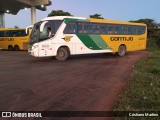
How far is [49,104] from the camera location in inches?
310

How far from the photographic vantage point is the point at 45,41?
1925 centimetres

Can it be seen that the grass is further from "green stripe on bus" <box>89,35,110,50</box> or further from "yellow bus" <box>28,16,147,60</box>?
"green stripe on bus" <box>89,35,110,50</box>

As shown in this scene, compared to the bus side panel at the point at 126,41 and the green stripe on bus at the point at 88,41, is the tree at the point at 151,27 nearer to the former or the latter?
the bus side panel at the point at 126,41

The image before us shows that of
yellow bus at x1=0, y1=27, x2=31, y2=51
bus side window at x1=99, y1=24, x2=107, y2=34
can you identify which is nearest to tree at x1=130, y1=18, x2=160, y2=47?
yellow bus at x1=0, y1=27, x2=31, y2=51

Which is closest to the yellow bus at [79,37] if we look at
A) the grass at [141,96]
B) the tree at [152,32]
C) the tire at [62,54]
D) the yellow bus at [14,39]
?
the tire at [62,54]

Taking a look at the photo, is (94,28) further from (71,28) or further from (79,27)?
(71,28)

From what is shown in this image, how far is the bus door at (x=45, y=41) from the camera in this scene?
19.2 meters

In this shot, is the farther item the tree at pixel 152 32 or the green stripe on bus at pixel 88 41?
the tree at pixel 152 32

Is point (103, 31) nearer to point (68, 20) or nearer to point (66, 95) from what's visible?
point (68, 20)

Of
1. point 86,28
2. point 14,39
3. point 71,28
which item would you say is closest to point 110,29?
point 86,28

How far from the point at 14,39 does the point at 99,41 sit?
1404 centimetres

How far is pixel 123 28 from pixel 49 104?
17412mm

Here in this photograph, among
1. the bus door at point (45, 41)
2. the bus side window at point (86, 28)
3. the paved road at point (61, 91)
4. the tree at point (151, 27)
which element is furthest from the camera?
the tree at point (151, 27)

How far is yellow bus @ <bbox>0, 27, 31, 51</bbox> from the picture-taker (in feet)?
107
